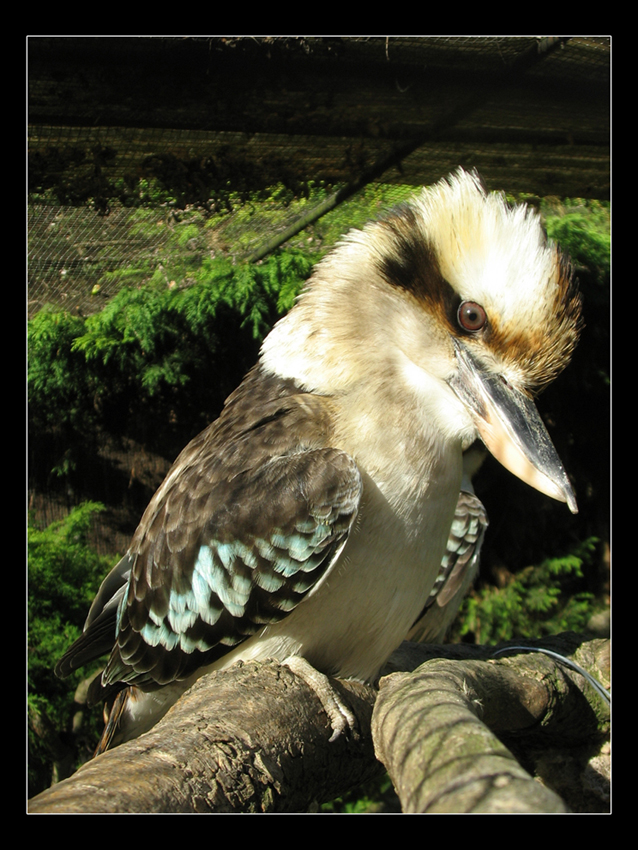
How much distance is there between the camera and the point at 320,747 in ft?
3.01

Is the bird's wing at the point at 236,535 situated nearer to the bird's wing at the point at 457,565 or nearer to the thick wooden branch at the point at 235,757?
the thick wooden branch at the point at 235,757

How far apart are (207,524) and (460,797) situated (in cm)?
56

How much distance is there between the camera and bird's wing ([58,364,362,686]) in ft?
3.12

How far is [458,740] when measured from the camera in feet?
2.04

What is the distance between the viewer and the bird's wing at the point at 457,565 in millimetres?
1556

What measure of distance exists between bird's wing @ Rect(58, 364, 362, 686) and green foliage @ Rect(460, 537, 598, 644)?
3.80 feet

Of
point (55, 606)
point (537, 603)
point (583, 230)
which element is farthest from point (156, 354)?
point (537, 603)

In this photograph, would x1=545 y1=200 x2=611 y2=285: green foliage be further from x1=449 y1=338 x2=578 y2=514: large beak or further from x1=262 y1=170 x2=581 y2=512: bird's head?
x1=449 y1=338 x2=578 y2=514: large beak

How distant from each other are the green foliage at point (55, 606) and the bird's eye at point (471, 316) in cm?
109

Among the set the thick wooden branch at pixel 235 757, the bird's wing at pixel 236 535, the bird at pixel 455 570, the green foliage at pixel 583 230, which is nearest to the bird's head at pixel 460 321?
the bird's wing at pixel 236 535

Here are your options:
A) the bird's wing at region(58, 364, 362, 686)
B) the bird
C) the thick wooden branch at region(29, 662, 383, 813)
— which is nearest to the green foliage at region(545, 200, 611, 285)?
the bird

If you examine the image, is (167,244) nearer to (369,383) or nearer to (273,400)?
(273,400)

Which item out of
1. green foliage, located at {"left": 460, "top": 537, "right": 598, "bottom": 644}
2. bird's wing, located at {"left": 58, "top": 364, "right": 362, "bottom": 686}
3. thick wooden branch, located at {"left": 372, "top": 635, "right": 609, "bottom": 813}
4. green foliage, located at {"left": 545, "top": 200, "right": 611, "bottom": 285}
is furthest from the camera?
green foliage, located at {"left": 460, "top": 537, "right": 598, "bottom": 644}
